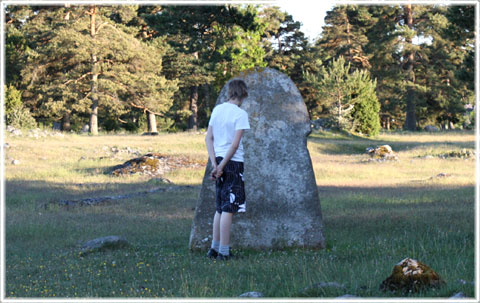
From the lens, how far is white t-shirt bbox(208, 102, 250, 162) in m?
6.73

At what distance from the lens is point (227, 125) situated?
22.2 ft

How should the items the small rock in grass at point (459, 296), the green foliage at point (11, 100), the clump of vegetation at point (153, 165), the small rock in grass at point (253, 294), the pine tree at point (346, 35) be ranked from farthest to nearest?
the pine tree at point (346, 35) < the green foliage at point (11, 100) < the clump of vegetation at point (153, 165) < the small rock in grass at point (253, 294) < the small rock in grass at point (459, 296)

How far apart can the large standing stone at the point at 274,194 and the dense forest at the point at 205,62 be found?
95.0 feet

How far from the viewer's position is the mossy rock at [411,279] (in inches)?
191

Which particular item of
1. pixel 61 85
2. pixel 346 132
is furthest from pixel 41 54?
pixel 346 132

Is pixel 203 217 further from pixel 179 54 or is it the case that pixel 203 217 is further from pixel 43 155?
pixel 179 54

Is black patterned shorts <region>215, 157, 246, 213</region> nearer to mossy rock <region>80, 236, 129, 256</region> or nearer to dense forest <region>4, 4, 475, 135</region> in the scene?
mossy rock <region>80, 236, 129, 256</region>

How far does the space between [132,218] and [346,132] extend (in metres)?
30.5

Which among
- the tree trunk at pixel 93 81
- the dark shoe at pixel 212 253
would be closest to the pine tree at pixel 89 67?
the tree trunk at pixel 93 81

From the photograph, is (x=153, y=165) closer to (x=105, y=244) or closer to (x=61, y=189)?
(x=61, y=189)

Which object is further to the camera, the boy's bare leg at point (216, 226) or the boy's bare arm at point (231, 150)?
the boy's bare leg at point (216, 226)

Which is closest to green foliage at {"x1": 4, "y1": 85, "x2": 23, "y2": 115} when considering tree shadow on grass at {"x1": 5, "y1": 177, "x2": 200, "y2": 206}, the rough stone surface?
tree shadow on grass at {"x1": 5, "y1": 177, "x2": 200, "y2": 206}

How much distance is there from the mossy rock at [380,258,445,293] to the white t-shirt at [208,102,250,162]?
256 cm

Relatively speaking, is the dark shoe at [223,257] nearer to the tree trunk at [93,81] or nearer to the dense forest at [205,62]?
the dense forest at [205,62]
